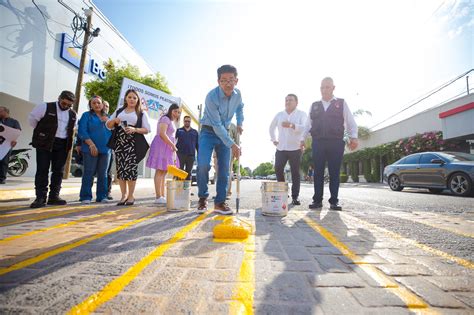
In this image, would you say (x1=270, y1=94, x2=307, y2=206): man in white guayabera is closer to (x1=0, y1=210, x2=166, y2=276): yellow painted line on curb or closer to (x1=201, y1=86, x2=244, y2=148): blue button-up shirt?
(x1=201, y1=86, x2=244, y2=148): blue button-up shirt

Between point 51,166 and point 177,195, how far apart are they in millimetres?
2146

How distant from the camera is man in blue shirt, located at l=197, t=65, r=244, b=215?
3414mm

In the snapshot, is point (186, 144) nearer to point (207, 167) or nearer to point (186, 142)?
point (186, 142)

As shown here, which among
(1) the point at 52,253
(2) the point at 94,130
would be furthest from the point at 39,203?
(1) the point at 52,253

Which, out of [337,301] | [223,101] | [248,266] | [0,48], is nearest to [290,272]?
[248,266]

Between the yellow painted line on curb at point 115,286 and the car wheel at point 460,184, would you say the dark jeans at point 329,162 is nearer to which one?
the yellow painted line on curb at point 115,286

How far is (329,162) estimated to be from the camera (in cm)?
430

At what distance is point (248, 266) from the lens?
4.71 feet

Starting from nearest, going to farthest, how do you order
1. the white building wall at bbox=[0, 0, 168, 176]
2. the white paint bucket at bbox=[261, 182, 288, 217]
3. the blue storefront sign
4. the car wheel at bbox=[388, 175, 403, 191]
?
the white paint bucket at bbox=[261, 182, 288, 217] → the car wheel at bbox=[388, 175, 403, 191] → the white building wall at bbox=[0, 0, 168, 176] → the blue storefront sign

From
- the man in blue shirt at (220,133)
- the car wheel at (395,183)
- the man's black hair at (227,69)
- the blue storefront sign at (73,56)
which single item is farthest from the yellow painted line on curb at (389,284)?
the blue storefront sign at (73,56)

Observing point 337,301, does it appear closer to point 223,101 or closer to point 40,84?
point 223,101

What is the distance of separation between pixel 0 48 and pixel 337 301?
556 inches

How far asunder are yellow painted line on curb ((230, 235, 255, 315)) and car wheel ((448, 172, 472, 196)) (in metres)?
8.21

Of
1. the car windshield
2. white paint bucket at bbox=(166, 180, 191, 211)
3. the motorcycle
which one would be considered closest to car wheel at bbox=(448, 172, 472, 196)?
the car windshield
